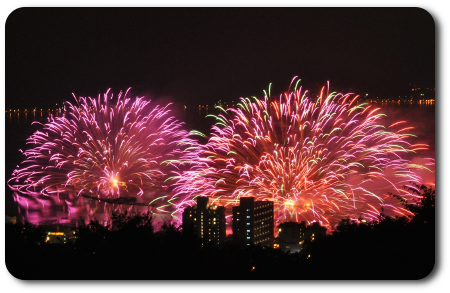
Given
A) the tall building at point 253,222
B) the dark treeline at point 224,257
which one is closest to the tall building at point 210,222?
the tall building at point 253,222

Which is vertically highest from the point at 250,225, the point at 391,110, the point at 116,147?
the point at 391,110

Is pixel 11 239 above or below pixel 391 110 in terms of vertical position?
below

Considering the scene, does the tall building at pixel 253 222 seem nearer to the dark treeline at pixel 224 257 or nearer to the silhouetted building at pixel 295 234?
the silhouetted building at pixel 295 234

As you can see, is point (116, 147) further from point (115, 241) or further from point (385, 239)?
point (385, 239)

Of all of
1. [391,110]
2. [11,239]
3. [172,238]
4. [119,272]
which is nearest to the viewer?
[119,272]

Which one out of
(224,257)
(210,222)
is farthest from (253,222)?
(224,257)

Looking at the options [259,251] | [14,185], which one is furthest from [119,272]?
[14,185]

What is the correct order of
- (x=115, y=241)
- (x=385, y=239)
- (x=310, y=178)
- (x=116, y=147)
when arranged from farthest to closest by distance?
(x=116, y=147) → (x=310, y=178) → (x=115, y=241) → (x=385, y=239)
